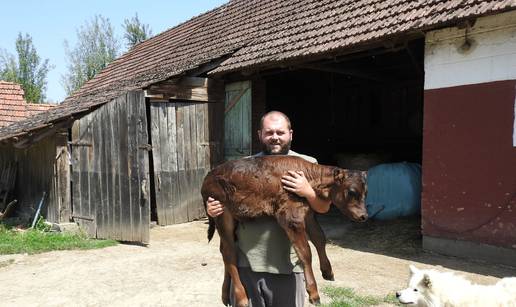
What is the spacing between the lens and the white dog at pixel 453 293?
10.6ft

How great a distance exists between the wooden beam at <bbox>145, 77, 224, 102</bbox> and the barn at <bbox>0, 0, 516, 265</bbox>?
0.9 inches

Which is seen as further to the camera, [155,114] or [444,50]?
[155,114]

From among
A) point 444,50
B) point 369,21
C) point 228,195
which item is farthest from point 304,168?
point 369,21

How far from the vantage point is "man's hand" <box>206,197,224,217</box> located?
89.9 inches

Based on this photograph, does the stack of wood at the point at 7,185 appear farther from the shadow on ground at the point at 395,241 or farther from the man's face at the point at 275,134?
the man's face at the point at 275,134

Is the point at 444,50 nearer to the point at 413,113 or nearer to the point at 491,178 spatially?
the point at 491,178

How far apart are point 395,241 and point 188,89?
5.38 metres

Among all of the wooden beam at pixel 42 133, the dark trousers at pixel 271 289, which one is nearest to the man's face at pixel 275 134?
the dark trousers at pixel 271 289

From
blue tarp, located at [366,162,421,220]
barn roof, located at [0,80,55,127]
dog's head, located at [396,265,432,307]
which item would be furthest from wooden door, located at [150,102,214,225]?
barn roof, located at [0,80,55,127]

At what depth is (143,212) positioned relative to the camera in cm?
758

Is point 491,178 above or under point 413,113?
under

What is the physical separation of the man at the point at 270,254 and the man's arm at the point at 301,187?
0.05 metres

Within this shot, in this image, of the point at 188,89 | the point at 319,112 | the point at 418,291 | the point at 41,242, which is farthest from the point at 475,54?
the point at 41,242

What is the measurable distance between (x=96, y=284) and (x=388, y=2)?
21.3 feet
